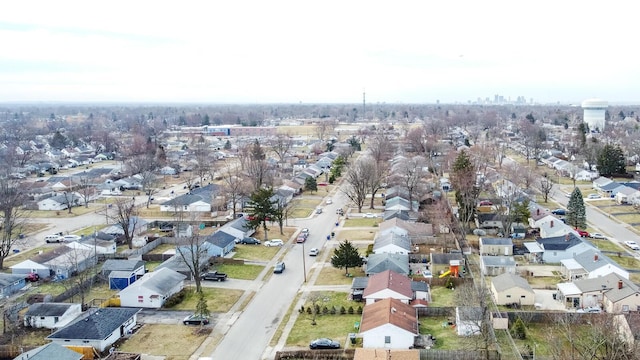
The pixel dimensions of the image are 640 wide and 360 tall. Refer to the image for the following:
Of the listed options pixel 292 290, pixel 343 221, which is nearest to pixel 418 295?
pixel 292 290

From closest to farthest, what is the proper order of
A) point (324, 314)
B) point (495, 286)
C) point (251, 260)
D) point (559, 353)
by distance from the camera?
point (559, 353), point (324, 314), point (495, 286), point (251, 260)

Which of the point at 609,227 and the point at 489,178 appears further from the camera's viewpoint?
the point at 489,178

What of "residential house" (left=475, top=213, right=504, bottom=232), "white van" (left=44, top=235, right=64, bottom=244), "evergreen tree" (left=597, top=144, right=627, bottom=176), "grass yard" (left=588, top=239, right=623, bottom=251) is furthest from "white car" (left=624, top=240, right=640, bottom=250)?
"white van" (left=44, top=235, right=64, bottom=244)

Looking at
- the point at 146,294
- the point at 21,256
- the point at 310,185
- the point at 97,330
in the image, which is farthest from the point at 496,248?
the point at 21,256

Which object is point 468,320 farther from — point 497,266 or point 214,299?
point 214,299

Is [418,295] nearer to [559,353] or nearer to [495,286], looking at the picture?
[495,286]

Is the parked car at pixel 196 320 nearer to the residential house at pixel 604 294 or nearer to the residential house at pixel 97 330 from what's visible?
the residential house at pixel 97 330
